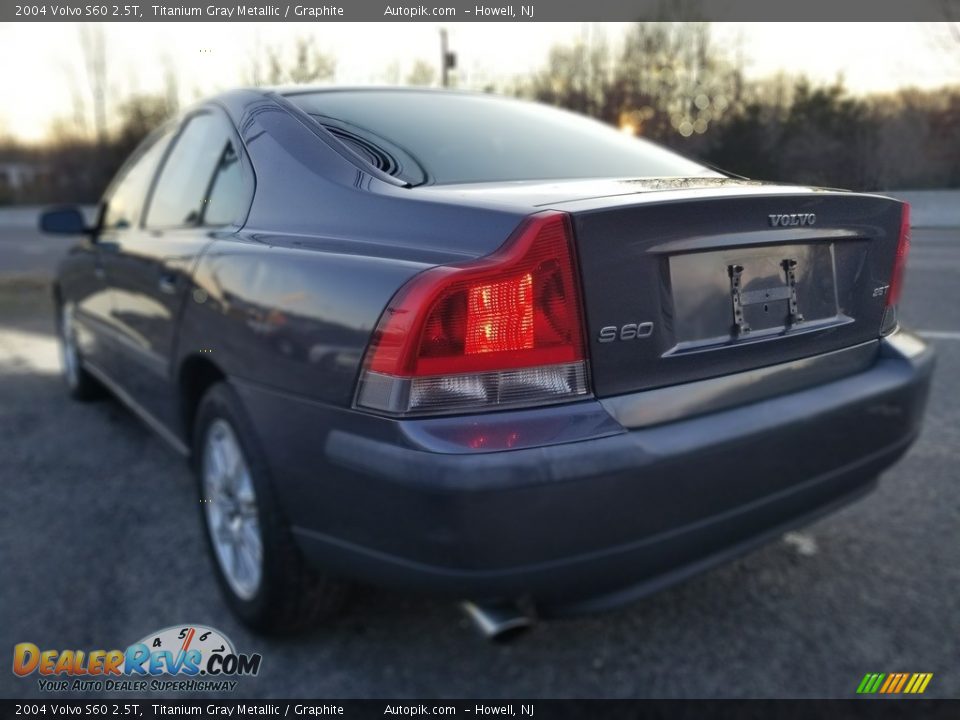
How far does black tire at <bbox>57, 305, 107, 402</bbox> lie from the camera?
181 inches

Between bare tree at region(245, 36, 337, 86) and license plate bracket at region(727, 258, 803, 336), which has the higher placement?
bare tree at region(245, 36, 337, 86)

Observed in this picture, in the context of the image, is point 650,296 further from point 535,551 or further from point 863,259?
point 863,259

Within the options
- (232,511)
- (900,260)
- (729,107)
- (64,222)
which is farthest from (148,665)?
(64,222)

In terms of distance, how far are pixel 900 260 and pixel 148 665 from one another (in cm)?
240

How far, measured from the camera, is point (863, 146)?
2080 millimetres

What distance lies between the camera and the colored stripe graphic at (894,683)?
1.94 metres

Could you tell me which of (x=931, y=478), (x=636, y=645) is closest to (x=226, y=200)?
(x=636, y=645)

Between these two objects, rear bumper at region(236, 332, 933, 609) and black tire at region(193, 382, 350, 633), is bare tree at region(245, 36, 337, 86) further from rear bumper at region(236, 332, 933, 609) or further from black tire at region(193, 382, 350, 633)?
rear bumper at region(236, 332, 933, 609)

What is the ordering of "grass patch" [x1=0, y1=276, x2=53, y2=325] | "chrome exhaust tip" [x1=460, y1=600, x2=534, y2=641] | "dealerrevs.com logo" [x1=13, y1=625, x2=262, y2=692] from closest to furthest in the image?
"chrome exhaust tip" [x1=460, y1=600, x2=534, y2=641] < "dealerrevs.com logo" [x1=13, y1=625, x2=262, y2=692] < "grass patch" [x1=0, y1=276, x2=53, y2=325]

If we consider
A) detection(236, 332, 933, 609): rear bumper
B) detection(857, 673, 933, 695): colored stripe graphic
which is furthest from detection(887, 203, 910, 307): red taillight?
detection(857, 673, 933, 695): colored stripe graphic

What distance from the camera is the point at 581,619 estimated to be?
7.54ft

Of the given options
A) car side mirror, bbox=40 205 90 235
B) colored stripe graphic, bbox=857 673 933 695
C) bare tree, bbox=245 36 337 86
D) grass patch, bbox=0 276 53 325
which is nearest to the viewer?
colored stripe graphic, bbox=857 673 933 695

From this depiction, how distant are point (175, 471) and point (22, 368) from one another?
2.97 meters

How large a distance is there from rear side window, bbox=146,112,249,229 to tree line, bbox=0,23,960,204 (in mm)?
296
